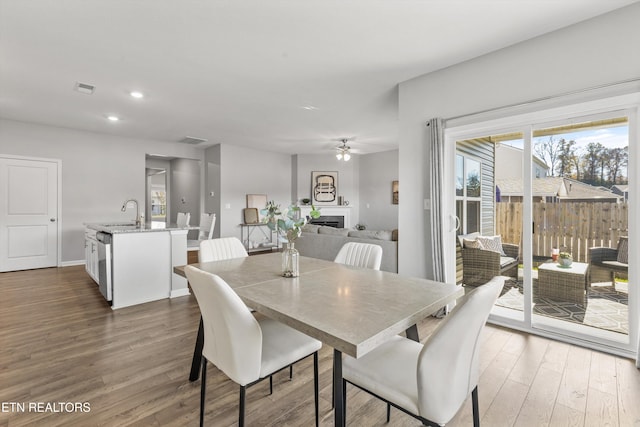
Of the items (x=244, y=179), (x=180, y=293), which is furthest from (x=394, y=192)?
(x=180, y=293)

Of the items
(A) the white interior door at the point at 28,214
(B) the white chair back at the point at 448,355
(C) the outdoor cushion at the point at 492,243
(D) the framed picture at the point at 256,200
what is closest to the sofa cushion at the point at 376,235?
(C) the outdoor cushion at the point at 492,243

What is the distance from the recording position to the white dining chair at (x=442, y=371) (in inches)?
41.7

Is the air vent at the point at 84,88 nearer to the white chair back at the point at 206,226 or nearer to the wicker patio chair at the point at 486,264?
the white chair back at the point at 206,226

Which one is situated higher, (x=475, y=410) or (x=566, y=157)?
(x=566, y=157)

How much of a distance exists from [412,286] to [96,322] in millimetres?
3030

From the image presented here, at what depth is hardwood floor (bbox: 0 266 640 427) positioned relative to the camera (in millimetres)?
1656

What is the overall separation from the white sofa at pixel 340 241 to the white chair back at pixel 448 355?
8.71 feet

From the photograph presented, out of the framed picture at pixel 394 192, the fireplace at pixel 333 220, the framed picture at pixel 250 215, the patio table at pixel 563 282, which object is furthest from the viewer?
the fireplace at pixel 333 220

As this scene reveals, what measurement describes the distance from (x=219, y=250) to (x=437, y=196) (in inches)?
82.5

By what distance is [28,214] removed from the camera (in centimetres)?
524

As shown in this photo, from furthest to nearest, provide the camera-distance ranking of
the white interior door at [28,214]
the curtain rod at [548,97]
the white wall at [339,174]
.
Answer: the white wall at [339,174] < the white interior door at [28,214] < the curtain rod at [548,97]

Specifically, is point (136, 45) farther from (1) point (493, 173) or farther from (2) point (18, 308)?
(1) point (493, 173)

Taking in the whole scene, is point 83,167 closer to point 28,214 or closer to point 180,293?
point 28,214

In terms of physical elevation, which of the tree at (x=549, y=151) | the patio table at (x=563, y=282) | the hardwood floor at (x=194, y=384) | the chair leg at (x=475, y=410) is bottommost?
the hardwood floor at (x=194, y=384)
